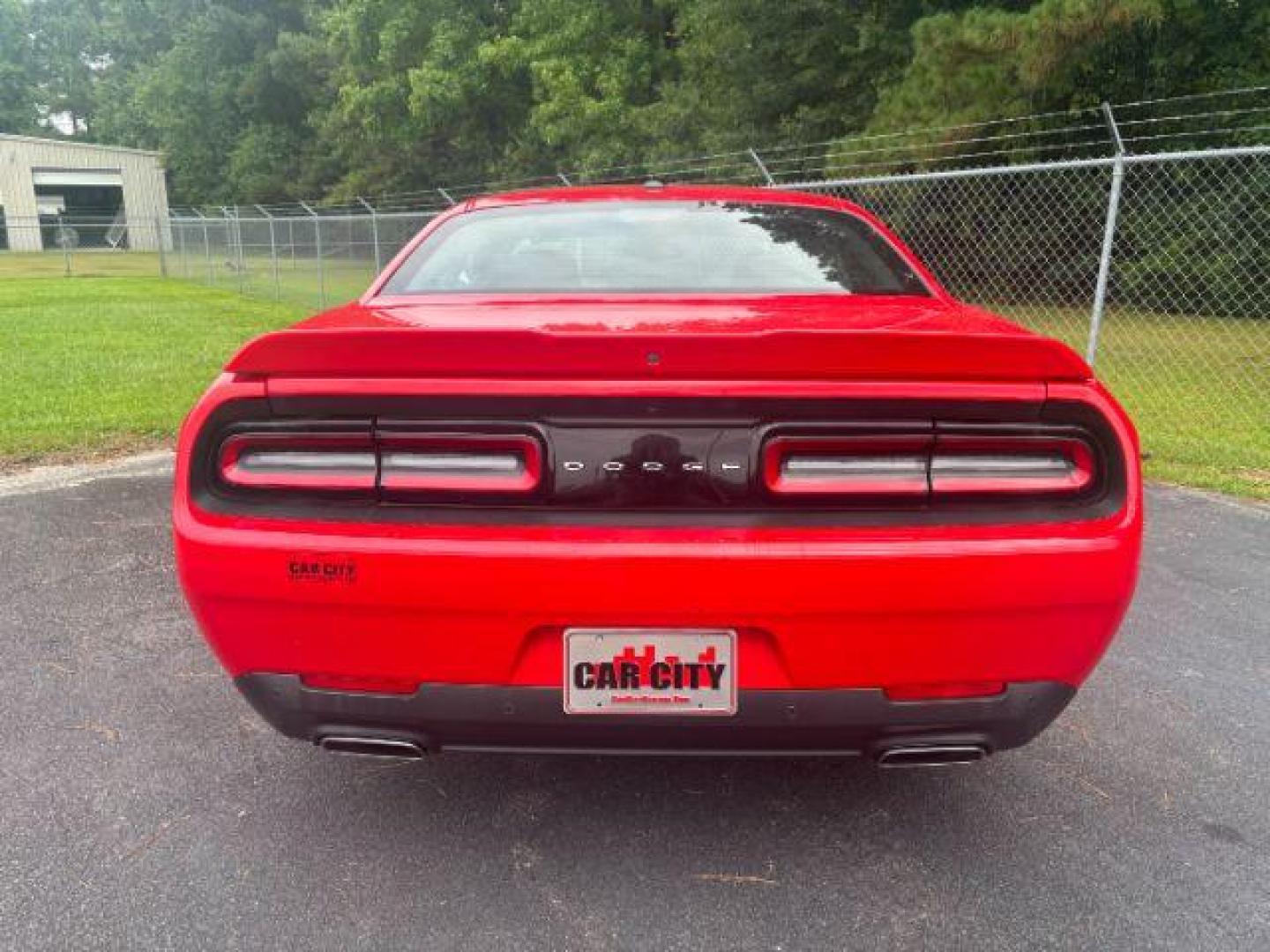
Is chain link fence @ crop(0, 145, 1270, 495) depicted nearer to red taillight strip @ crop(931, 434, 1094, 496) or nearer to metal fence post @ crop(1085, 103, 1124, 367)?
metal fence post @ crop(1085, 103, 1124, 367)

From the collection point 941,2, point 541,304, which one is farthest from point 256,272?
point 541,304

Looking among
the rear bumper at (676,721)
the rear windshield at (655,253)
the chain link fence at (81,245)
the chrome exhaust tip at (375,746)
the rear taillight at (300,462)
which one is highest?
the rear windshield at (655,253)

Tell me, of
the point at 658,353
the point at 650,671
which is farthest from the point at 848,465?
the point at 650,671

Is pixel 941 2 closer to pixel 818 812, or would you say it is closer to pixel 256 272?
pixel 256 272

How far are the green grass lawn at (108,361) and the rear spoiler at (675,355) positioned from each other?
17.6ft

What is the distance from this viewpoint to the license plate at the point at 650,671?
6.03ft

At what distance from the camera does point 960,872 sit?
217cm

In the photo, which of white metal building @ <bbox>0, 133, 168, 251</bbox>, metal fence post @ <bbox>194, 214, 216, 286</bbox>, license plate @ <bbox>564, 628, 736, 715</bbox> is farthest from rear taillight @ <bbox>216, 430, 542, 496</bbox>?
white metal building @ <bbox>0, 133, 168, 251</bbox>

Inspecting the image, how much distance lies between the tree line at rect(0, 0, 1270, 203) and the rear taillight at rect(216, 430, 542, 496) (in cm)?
1349

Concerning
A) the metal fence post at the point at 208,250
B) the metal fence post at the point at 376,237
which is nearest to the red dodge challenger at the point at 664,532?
the metal fence post at the point at 376,237

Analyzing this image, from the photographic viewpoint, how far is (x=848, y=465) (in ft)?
6.15

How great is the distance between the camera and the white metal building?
46875mm

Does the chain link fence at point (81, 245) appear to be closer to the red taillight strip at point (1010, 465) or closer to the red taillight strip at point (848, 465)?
the red taillight strip at point (848, 465)

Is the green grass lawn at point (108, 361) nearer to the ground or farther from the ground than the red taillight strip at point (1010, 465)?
nearer to the ground
